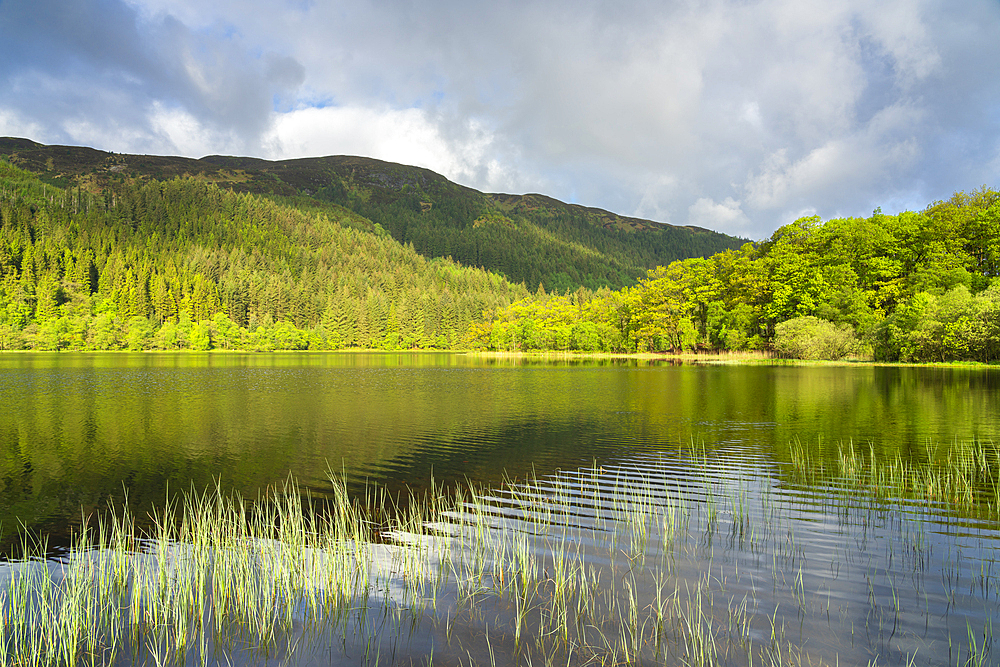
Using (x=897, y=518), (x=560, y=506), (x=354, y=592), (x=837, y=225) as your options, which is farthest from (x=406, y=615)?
(x=837, y=225)

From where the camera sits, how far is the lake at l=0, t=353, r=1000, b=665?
6.09m

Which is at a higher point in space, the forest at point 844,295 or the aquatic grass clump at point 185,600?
the forest at point 844,295

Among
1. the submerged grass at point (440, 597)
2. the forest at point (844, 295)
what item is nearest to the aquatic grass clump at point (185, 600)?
the submerged grass at point (440, 597)

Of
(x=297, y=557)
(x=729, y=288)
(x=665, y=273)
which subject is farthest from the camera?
(x=665, y=273)

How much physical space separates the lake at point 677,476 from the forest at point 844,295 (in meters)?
25.1

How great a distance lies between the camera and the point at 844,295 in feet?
213

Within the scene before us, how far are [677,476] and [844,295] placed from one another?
64165 mm

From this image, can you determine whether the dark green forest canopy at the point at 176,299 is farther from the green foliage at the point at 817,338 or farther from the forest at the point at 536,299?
the green foliage at the point at 817,338

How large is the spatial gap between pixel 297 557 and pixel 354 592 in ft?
4.21

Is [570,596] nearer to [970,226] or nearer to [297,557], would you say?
[297,557]

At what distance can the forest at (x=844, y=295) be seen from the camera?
53.2 metres

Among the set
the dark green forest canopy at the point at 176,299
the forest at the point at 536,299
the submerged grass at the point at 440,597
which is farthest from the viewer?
the dark green forest canopy at the point at 176,299

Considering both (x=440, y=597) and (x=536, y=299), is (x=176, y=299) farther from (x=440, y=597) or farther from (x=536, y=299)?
(x=440, y=597)

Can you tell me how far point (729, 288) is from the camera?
7962cm
